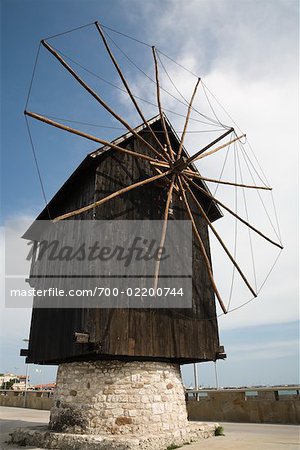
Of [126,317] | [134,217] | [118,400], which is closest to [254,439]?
[118,400]

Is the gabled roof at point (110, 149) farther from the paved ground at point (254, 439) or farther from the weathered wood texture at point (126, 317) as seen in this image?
the paved ground at point (254, 439)

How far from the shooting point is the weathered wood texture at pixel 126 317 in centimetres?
1038

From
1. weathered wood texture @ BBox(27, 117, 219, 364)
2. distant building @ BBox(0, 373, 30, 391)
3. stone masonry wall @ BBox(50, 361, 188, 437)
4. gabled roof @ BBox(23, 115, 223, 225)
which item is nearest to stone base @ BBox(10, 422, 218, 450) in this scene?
stone masonry wall @ BBox(50, 361, 188, 437)

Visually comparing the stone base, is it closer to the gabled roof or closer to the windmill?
the windmill

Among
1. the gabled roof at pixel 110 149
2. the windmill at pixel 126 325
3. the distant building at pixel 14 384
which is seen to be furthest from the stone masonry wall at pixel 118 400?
the distant building at pixel 14 384

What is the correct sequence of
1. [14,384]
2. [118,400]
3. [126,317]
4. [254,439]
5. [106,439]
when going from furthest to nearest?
[14,384]
[126,317]
[254,439]
[118,400]
[106,439]

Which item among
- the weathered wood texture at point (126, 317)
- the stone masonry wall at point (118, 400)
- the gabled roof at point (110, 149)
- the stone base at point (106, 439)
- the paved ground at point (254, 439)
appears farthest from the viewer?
the gabled roof at point (110, 149)

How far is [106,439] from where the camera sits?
924cm

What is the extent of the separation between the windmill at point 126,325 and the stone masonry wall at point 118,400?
0.09 feet

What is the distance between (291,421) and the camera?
1366 centimetres

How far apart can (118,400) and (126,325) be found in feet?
6.50

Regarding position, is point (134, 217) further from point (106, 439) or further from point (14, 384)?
point (14, 384)

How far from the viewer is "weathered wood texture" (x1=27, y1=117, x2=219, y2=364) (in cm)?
1038

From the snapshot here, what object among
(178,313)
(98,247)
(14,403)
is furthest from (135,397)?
(14,403)
